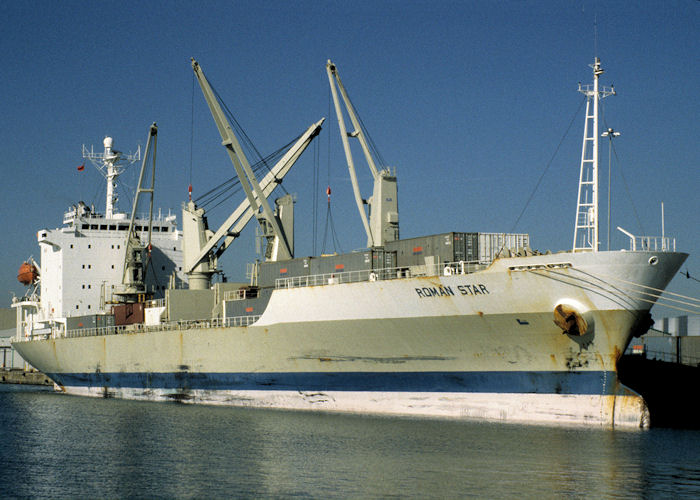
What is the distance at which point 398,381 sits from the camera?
1126 inches

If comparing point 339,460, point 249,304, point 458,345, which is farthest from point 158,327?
point 339,460

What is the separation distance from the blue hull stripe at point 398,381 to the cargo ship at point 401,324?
0.17 feet

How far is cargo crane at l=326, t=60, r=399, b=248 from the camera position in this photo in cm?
3406

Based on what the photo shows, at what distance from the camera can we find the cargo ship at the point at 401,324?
982 inches

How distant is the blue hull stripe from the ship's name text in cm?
290

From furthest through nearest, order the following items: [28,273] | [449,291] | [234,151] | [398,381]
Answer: [28,273] → [234,151] → [398,381] → [449,291]

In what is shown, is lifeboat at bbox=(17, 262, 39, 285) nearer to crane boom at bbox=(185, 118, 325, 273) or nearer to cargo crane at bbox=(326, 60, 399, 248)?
crane boom at bbox=(185, 118, 325, 273)

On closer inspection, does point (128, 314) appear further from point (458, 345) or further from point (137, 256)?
point (458, 345)

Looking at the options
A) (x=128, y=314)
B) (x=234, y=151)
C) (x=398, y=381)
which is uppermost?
(x=234, y=151)

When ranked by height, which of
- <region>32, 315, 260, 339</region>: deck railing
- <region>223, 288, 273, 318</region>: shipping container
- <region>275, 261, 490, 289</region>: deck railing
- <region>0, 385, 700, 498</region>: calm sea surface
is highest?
<region>275, 261, 490, 289</region>: deck railing

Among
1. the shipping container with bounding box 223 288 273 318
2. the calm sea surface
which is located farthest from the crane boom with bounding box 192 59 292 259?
the calm sea surface

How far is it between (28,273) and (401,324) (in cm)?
3691

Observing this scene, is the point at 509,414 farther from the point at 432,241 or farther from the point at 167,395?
the point at 167,395

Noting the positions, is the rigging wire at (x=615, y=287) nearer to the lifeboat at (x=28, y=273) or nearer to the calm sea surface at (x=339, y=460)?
the calm sea surface at (x=339, y=460)
